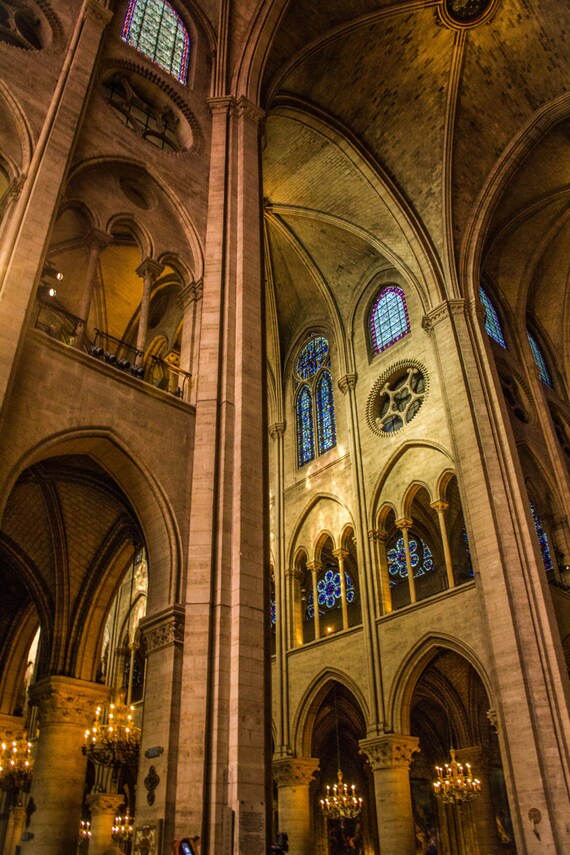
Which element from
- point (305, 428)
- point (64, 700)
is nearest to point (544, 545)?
point (305, 428)

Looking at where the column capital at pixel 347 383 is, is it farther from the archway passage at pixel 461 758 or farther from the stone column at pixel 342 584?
the archway passage at pixel 461 758

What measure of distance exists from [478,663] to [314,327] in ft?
41.1

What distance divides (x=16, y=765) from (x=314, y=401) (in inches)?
Answer: 496

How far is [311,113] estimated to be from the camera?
702 inches

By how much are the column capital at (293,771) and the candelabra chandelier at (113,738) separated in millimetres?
6046

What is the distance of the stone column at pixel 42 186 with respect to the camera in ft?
26.7

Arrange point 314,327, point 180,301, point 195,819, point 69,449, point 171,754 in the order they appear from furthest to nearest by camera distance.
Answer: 1. point 314,327
2. point 180,301
3. point 69,449
4. point 171,754
5. point 195,819

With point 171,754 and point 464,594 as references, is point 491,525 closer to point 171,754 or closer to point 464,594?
point 464,594

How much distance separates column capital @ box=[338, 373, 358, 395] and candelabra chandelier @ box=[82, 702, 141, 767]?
1138 centimetres

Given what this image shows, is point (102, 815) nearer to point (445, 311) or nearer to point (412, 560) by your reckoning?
point (412, 560)

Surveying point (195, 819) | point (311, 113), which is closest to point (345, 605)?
point (195, 819)

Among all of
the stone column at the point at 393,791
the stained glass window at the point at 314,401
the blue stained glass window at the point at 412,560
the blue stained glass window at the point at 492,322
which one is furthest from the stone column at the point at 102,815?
the blue stained glass window at the point at 492,322

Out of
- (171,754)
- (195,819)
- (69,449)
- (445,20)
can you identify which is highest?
(445,20)

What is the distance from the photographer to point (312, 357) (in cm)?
2288
